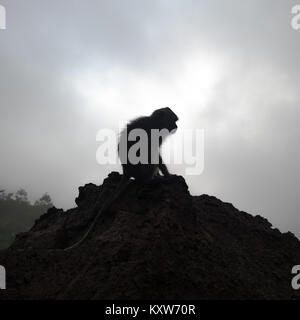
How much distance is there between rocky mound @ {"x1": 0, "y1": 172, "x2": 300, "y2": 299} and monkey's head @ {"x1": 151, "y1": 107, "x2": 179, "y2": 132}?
2045 millimetres

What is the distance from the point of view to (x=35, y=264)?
8.07m

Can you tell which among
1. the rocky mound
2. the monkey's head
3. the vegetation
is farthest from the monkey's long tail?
the vegetation

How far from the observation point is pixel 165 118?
35.2 feet

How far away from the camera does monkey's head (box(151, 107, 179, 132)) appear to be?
421 inches

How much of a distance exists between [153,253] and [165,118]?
4.84 m

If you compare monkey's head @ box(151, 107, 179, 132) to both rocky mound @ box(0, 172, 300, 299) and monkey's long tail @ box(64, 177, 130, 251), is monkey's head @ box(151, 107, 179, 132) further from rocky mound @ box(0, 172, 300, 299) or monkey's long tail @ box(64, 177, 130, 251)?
monkey's long tail @ box(64, 177, 130, 251)

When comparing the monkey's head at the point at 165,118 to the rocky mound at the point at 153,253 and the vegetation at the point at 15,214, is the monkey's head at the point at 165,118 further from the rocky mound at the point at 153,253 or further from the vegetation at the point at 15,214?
the vegetation at the point at 15,214

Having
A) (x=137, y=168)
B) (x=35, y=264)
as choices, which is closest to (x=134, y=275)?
(x=35, y=264)

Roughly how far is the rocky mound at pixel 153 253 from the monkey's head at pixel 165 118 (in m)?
2.05

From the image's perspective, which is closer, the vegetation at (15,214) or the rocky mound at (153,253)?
the rocky mound at (153,253)

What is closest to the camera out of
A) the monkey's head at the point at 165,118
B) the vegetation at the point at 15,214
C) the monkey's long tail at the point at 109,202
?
the monkey's long tail at the point at 109,202

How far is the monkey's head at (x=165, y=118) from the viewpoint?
1069 cm

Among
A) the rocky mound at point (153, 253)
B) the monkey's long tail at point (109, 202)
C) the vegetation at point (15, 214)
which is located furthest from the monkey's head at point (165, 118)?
the vegetation at point (15, 214)

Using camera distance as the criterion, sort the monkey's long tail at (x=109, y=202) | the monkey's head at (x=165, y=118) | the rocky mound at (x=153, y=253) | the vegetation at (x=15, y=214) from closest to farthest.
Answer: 1. the rocky mound at (x=153, y=253)
2. the monkey's long tail at (x=109, y=202)
3. the monkey's head at (x=165, y=118)
4. the vegetation at (x=15, y=214)
